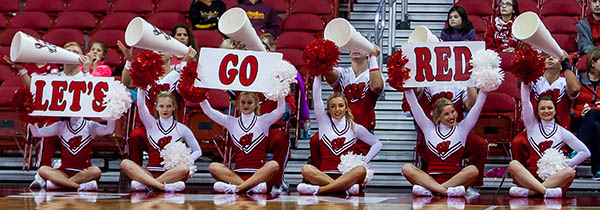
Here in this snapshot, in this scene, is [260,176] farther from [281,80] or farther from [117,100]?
[117,100]

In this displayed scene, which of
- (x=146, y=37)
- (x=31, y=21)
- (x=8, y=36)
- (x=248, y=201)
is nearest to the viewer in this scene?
(x=248, y=201)

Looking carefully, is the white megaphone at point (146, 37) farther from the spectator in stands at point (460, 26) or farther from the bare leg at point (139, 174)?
the spectator in stands at point (460, 26)

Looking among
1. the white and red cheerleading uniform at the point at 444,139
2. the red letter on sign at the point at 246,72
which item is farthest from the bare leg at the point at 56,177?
the white and red cheerleading uniform at the point at 444,139

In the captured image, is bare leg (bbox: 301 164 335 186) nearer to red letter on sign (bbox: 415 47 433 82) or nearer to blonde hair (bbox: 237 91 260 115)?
blonde hair (bbox: 237 91 260 115)

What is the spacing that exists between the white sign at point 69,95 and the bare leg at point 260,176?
4.28 feet

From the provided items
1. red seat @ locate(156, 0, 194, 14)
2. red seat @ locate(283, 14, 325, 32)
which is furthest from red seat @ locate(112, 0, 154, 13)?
red seat @ locate(283, 14, 325, 32)

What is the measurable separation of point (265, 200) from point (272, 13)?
3599 millimetres

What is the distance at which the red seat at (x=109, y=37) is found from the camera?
29.3 feet

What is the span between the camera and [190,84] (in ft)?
20.4

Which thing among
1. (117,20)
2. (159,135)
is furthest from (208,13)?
(159,135)

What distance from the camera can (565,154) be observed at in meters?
6.40

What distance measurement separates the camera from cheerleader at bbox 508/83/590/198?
5.90m

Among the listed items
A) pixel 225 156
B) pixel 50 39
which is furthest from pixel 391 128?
pixel 50 39

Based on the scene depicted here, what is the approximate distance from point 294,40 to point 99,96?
8.03 feet
